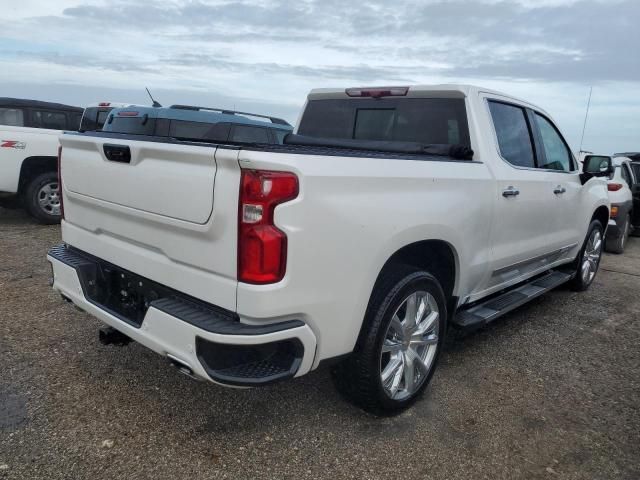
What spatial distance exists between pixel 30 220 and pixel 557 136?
7.44 m

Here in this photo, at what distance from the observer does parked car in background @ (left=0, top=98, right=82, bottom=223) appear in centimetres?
719

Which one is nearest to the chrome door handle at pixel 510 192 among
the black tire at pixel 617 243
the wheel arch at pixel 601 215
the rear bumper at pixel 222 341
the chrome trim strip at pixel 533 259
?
the chrome trim strip at pixel 533 259

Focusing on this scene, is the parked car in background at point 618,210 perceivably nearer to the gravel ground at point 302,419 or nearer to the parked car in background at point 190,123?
the gravel ground at point 302,419

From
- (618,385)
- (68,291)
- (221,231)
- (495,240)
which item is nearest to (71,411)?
(68,291)

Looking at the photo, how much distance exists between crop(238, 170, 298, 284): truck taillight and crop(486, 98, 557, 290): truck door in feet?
6.03

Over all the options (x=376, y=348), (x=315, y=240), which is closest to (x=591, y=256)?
(x=376, y=348)

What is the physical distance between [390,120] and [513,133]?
Result: 921 millimetres

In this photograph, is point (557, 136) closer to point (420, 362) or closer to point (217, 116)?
point (420, 362)

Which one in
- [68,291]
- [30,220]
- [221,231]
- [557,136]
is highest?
[557,136]

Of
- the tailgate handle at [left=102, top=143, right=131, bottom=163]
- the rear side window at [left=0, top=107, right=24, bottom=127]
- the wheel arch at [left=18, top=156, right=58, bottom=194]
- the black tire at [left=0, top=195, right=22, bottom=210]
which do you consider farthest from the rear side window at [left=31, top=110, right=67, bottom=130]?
the tailgate handle at [left=102, top=143, right=131, bottom=163]

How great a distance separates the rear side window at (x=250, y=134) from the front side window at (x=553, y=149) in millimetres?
4248

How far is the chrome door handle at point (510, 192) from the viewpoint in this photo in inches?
136

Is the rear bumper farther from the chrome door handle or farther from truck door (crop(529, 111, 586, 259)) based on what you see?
truck door (crop(529, 111, 586, 259))

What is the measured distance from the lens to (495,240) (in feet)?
11.4
